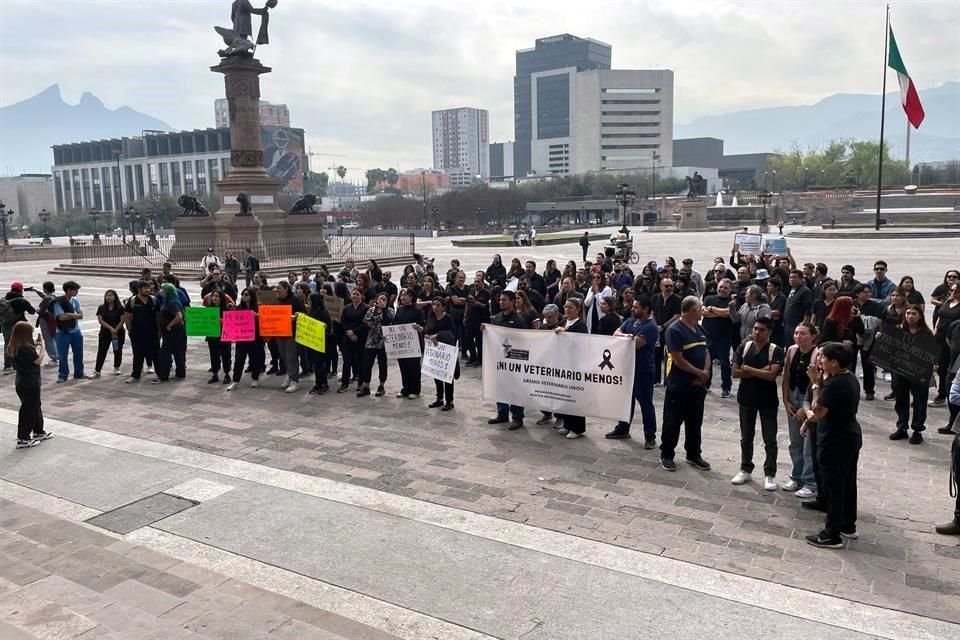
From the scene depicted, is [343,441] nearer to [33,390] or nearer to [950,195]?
[33,390]

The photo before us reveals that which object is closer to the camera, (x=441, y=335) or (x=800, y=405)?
(x=800, y=405)

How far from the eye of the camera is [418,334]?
11.2m

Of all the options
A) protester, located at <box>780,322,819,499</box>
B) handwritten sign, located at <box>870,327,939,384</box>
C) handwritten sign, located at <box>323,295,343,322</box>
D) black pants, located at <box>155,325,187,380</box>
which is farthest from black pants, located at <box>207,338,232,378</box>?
handwritten sign, located at <box>870,327,939,384</box>

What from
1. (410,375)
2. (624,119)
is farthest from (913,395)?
(624,119)

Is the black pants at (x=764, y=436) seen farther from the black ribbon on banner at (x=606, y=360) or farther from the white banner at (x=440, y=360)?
the white banner at (x=440, y=360)

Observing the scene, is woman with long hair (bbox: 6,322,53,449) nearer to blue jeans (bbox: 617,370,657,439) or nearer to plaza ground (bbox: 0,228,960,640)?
plaza ground (bbox: 0,228,960,640)

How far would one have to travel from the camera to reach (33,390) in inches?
365

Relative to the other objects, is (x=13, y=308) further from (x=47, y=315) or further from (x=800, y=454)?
(x=800, y=454)

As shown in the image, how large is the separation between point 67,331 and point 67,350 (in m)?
0.38

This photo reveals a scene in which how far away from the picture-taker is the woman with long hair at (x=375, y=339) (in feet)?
38.0

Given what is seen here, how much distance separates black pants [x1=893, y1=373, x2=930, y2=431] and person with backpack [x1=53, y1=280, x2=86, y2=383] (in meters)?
13.2

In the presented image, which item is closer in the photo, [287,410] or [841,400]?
[841,400]

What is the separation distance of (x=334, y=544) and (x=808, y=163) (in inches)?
5870

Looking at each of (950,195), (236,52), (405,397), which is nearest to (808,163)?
(950,195)
